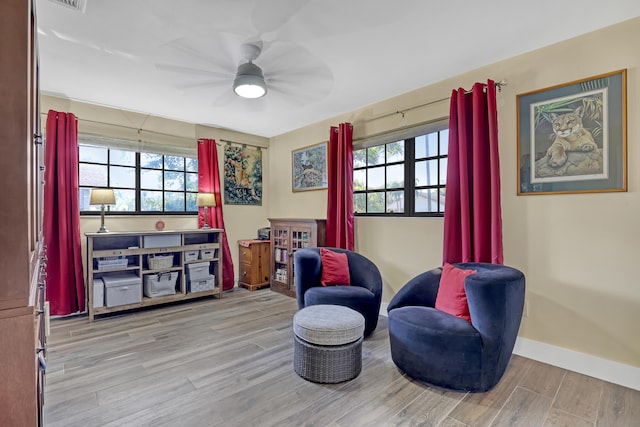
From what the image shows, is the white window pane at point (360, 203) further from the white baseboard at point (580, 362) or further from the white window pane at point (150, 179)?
the white window pane at point (150, 179)

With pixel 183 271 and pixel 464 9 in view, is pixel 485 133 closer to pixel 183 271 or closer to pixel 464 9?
pixel 464 9

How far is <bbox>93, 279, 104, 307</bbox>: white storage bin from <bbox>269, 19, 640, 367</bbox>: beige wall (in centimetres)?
365

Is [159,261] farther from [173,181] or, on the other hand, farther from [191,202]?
[173,181]

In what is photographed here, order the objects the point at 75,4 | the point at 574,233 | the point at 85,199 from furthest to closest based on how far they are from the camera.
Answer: the point at 85,199 < the point at 574,233 < the point at 75,4

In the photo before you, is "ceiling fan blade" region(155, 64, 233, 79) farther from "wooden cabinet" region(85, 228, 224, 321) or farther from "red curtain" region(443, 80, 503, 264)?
"red curtain" region(443, 80, 503, 264)

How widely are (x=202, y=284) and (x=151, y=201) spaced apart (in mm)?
1352

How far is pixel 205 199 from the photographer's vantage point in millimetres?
4352

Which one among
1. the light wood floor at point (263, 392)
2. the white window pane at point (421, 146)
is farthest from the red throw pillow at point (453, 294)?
the white window pane at point (421, 146)

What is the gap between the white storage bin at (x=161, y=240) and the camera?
12.6ft

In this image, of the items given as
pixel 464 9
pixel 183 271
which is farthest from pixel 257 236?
pixel 464 9

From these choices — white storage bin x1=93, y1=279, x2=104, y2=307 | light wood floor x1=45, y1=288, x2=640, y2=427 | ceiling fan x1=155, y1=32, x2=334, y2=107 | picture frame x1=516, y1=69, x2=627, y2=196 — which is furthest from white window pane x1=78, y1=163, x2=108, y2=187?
picture frame x1=516, y1=69, x2=627, y2=196

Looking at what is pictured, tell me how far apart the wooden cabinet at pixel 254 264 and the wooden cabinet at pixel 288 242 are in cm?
20

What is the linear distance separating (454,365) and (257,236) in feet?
12.7

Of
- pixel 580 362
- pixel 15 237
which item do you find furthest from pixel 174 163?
pixel 580 362
